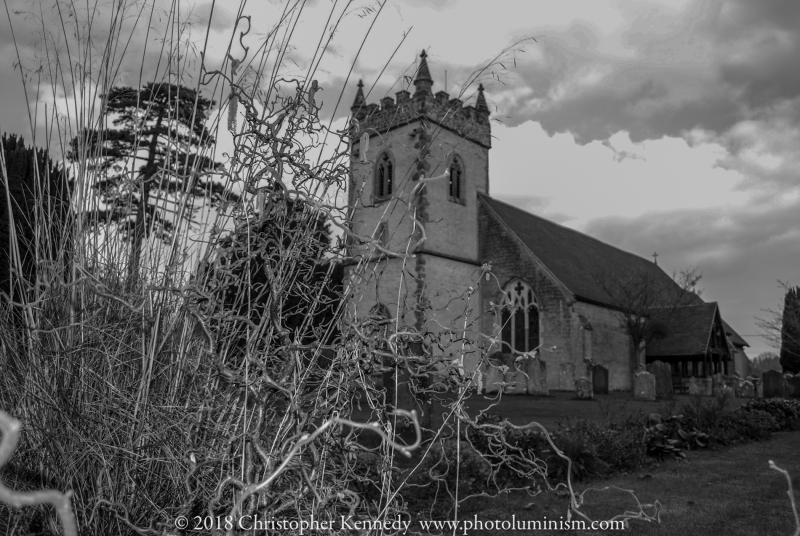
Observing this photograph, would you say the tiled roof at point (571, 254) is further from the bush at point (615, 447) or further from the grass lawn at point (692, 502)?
the grass lawn at point (692, 502)

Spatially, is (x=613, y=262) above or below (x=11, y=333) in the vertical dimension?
above

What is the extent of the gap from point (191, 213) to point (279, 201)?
57 centimetres

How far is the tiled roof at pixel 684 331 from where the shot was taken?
90.2 ft

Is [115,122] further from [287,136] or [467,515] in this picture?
[467,515]

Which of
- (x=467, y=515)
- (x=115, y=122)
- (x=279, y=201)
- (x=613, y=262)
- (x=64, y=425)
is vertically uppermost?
(x=613, y=262)

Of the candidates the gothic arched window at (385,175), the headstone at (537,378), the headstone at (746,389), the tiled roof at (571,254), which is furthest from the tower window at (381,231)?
the headstone at (746,389)

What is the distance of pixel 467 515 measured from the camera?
5.11m

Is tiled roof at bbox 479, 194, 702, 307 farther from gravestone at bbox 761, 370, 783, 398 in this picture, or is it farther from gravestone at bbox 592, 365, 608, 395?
gravestone at bbox 761, 370, 783, 398

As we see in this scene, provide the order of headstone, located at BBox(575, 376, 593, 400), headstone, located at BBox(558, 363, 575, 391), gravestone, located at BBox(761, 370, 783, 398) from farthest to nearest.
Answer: headstone, located at BBox(558, 363, 575, 391) → gravestone, located at BBox(761, 370, 783, 398) → headstone, located at BBox(575, 376, 593, 400)

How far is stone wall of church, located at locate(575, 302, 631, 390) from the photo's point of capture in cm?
2523

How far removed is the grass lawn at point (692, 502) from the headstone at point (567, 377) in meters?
15.1

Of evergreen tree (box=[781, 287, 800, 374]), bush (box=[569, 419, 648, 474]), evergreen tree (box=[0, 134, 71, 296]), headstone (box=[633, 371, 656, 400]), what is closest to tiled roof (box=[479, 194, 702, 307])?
headstone (box=[633, 371, 656, 400])

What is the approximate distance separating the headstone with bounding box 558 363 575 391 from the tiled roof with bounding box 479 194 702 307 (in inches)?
109

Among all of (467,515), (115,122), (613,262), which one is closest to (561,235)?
(613,262)
